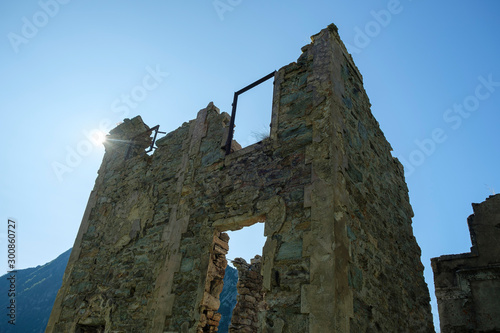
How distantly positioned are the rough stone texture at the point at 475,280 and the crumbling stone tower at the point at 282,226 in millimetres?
1682

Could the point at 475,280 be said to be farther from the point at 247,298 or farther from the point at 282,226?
the point at 282,226

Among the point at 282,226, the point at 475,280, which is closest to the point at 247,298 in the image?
the point at 282,226

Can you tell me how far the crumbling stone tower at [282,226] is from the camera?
360 centimetres

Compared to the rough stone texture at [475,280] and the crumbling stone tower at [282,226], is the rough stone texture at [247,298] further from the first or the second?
the rough stone texture at [475,280]

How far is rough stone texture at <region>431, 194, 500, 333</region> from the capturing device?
21.3 feet

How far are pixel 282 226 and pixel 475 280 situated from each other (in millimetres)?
5413

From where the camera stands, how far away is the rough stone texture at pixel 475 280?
255 inches

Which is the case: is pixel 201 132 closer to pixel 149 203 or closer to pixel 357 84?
pixel 149 203

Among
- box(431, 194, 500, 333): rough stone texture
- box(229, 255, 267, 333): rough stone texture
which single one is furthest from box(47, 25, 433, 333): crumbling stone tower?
box(229, 255, 267, 333): rough stone texture

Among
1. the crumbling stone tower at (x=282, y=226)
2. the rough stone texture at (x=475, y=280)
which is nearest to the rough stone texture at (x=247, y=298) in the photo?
the crumbling stone tower at (x=282, y=226)

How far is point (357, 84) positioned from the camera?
230 inches

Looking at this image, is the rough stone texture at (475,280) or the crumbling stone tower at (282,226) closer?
the crumbling stone tower at (282,226)

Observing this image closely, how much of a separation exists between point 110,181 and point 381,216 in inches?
225

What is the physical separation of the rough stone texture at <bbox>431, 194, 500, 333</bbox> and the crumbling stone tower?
1682 mm
